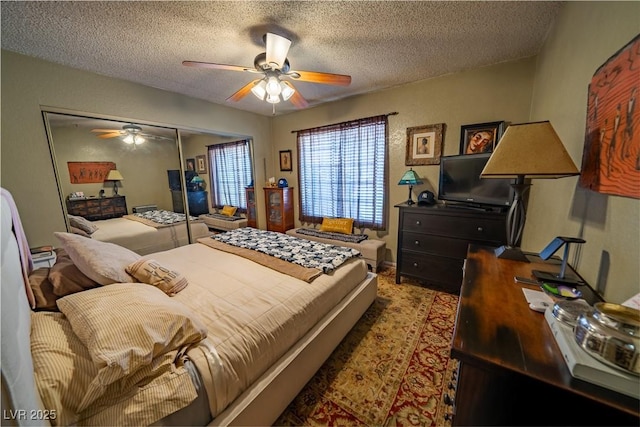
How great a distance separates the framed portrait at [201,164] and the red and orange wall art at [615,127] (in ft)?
12.7

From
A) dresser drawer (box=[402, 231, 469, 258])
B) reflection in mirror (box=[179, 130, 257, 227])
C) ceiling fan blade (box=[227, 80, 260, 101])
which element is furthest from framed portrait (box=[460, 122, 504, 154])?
reflection in mirror (box=[179, 130, 257, 227])

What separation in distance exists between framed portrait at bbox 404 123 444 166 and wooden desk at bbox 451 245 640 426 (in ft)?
7.19

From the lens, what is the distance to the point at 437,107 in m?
2.70

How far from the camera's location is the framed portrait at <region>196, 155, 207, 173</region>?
3.34 meters

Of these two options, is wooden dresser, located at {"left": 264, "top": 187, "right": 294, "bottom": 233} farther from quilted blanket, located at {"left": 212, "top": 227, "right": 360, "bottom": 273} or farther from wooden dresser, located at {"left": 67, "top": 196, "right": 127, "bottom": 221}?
wooden dresser, located at {"left": 67, "top": 196, "right": 127, "bottom": 221}

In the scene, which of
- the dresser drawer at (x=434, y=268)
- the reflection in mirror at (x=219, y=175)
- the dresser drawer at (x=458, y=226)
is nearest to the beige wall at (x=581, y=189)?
the dresser drawer at (x=458, y=226)

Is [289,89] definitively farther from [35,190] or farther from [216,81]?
[35,190]

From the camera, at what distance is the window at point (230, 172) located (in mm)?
3664

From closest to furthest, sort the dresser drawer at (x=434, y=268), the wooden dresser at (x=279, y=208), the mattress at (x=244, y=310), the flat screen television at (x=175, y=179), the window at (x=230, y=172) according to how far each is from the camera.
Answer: the mattress at (x=244, y=310) → the dresser drawer at (x=434, y=268) → the flat screen television at (x=175, y=179) → the window at (x=230, y=172) → the wooden dresser at (x=279, y=208)

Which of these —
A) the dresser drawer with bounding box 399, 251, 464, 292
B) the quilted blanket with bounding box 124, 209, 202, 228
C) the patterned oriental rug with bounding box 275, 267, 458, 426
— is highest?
the quilted blanket with bounding box 124, 209, 202, 228

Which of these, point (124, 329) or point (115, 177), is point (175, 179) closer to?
point (115, 177)

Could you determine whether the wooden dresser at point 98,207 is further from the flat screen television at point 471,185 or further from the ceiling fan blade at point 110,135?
the flat screen television at point 471,185

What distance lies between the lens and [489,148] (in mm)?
2461

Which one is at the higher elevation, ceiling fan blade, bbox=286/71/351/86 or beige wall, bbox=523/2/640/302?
ceiling fan blade, bbox=286/71/351/86
